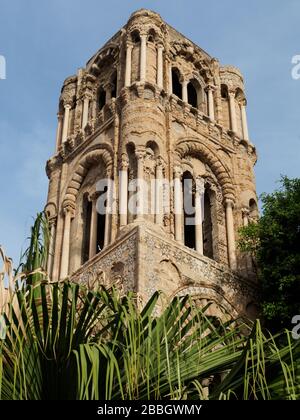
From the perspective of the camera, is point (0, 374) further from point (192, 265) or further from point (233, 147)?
point (233, 147)

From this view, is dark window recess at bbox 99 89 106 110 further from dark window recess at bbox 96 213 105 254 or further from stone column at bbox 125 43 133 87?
dark window recess at bbox 96 213 105 254

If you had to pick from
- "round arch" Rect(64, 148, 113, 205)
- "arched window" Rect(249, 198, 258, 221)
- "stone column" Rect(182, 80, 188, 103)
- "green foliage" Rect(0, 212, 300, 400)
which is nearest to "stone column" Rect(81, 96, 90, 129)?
"round arch" Rect(64, 148, 113, 205)

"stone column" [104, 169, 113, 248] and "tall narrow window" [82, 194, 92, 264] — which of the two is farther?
"tall narrow window" [82, 194, 92, 264]

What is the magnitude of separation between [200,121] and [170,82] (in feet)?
4.62

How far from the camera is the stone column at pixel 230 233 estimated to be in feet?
58.4

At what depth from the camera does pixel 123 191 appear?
17.0 m

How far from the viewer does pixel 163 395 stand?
594cm

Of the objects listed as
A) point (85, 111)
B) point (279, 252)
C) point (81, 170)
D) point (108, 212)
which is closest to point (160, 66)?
point (85, 111)

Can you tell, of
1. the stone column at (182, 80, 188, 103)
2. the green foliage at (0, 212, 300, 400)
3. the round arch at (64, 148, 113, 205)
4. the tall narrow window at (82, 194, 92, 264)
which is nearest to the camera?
the green foliage at (0, 212, 300, 400)

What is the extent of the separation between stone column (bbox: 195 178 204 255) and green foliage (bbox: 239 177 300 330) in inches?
45.6

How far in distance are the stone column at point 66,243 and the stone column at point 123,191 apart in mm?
2199

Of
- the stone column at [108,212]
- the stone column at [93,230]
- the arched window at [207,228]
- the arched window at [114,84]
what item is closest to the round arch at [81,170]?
the stone column at [93,230]

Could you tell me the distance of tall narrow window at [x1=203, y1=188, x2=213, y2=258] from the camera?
60.9 ft
